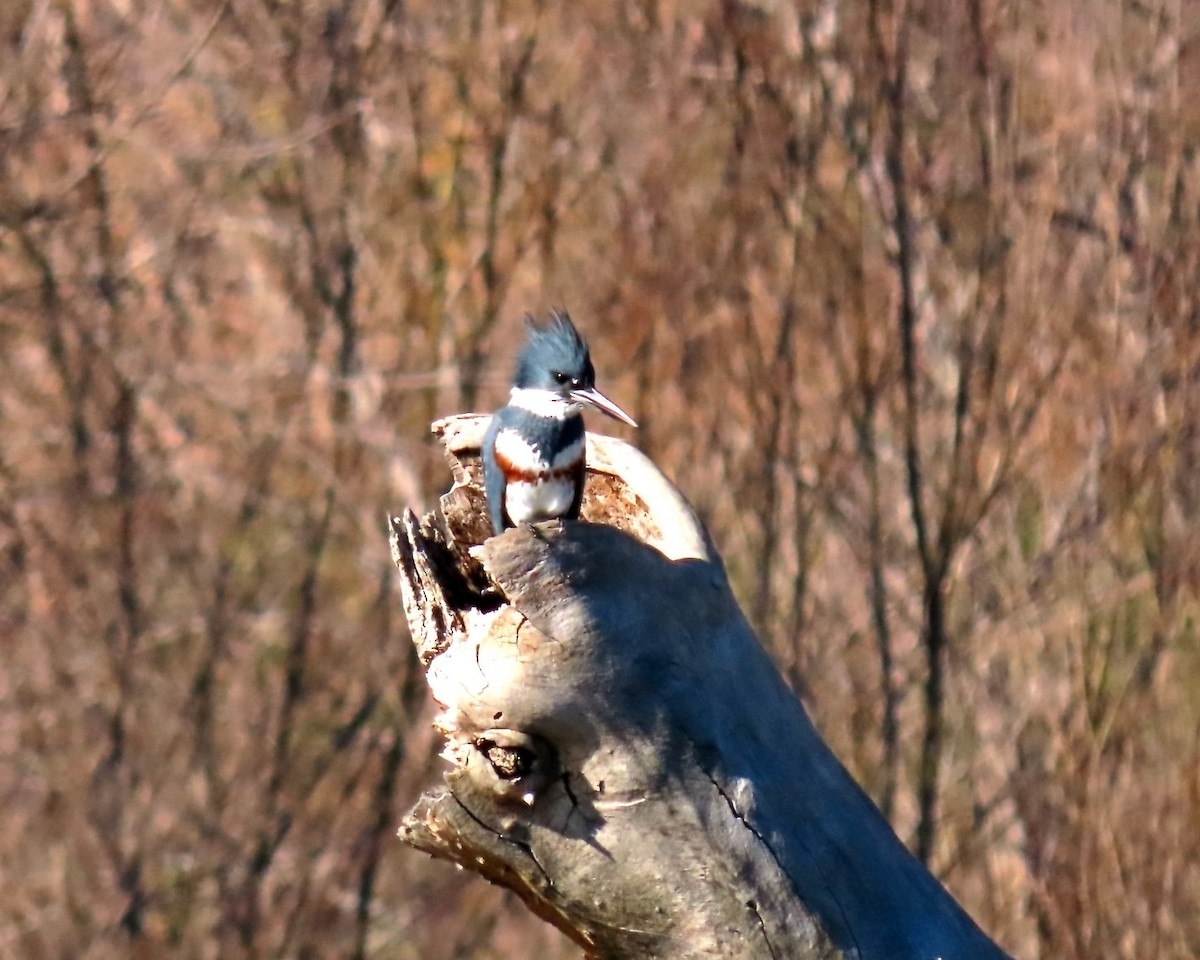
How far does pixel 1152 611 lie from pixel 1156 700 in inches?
8.6

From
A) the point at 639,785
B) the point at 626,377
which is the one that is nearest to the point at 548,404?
the point at 639,785

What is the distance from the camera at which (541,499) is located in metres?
2.27

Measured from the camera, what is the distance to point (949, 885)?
4211 mm

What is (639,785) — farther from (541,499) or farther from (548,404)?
(548,404)

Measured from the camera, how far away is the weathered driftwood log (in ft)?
6.07

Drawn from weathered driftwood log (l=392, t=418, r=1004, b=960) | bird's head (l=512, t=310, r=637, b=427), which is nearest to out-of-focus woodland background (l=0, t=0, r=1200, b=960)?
bird's head (l=512, t=310, r=637, b=427)

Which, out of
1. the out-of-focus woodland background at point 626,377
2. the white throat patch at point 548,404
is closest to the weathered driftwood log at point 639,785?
the white throat patch at point 548,404

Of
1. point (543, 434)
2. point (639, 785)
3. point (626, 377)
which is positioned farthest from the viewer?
point (626, 377)

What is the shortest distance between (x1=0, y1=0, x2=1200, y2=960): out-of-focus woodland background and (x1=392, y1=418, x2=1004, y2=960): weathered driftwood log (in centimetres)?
218

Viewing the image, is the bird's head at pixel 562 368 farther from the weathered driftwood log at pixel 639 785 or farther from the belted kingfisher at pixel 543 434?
the weathered driftwood log at pixel 639 785

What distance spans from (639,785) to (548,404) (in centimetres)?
65

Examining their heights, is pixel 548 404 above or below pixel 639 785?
above

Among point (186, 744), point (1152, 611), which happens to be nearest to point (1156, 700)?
point (1152, 611)

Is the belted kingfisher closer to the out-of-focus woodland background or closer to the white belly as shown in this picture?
the white belly
